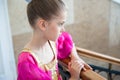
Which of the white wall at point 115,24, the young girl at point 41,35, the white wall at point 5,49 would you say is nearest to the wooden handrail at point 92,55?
the young girl at point 41,35

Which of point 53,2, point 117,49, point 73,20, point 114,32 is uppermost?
point 53,2

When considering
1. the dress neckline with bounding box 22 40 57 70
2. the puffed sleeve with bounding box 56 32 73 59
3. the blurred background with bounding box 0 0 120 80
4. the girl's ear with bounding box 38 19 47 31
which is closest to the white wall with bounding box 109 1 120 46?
the blurred background with bounding box 0 0 120 80

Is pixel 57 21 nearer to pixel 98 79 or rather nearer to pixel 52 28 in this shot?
pixel 52 28

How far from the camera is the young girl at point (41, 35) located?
34.1 inches

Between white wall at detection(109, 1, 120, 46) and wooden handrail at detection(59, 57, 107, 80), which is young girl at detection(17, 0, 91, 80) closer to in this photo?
wooden handrail at detection(59, 57, 107, 80)

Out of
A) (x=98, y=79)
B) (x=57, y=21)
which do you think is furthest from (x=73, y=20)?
(x=98, y=79)

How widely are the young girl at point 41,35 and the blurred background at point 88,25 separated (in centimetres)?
91

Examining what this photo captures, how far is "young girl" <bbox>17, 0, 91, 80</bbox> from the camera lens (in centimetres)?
87

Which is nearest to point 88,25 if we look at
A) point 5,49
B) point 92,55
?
point 5,49

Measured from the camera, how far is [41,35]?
958 millimetres

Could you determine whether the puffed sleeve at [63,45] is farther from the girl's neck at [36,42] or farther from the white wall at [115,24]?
the white wall at [115,24]

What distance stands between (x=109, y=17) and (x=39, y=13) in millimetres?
1617

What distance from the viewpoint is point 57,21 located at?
0.90 metres

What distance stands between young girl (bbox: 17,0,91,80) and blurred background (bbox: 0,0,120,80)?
907mm
